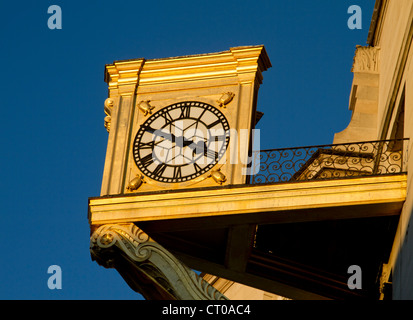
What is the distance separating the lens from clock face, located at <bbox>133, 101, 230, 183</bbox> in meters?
21.1

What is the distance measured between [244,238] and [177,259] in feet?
4.10

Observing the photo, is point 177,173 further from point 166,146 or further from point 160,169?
point 166,146

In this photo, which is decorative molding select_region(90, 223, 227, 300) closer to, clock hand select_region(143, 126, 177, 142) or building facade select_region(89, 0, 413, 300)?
building facade select_region(89, 0, 413, 300)

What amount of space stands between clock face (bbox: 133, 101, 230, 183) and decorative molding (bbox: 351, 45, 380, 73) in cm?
616

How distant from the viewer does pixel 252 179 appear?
20672mm

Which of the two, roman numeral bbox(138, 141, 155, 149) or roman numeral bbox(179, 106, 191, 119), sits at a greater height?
A: roman numeral bbox(179, 106, 191, 119)

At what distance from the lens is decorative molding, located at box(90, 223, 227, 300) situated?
19938 mm

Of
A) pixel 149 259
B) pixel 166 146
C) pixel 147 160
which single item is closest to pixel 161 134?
pixel 166 146

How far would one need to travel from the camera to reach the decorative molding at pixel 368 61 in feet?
88.3

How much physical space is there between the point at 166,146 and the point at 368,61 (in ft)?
22.6

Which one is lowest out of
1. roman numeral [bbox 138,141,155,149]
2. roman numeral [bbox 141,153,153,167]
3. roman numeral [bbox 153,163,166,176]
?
roman numeral [bbox 153,163,166,176]

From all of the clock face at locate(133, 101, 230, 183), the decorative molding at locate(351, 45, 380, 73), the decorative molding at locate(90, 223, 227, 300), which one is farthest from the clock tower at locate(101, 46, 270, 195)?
the decorative molding at locate(351, 45, 380, 73)

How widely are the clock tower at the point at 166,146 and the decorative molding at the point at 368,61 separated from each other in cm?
514

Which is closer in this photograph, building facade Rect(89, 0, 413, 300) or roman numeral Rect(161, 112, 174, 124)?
building facade Rect(89, 0, 413, 300)
